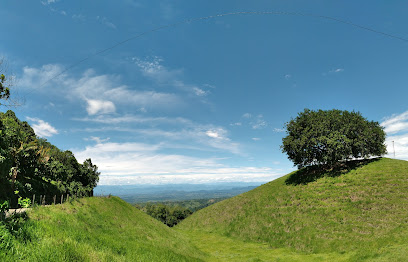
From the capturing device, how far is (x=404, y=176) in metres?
42.6

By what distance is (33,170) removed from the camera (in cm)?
4669

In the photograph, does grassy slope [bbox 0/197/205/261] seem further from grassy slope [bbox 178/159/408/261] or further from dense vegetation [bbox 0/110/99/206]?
grassy slope [bbox 178/159/408/261]

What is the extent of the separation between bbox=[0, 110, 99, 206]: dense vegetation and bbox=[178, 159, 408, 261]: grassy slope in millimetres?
45101

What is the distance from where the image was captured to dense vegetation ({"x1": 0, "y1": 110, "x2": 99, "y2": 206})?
31.5 m

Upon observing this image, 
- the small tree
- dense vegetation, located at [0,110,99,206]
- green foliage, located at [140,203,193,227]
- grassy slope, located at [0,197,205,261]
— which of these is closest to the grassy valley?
grassy slope, located at [0,197,205,261]

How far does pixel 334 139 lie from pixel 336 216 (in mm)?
24147

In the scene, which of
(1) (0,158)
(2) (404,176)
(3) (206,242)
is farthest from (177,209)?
(1) (0,158)

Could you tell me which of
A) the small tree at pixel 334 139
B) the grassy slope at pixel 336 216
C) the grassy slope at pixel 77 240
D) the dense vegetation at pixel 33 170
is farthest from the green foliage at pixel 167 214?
the grassy slope at pixel 77 240

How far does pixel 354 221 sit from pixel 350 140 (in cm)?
2694

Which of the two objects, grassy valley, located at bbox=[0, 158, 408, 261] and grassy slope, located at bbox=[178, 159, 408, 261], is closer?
grassy valley, located at bbox=[0, 158, 408, 261]

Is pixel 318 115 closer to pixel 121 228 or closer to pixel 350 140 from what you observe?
pixel 350 140

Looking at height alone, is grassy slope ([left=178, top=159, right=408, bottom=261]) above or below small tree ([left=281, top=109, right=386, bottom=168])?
below

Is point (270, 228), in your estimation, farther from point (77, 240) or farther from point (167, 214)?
point (167, 214)

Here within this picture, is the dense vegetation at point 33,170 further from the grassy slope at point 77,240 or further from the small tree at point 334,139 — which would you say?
the small tree at point 334,139
